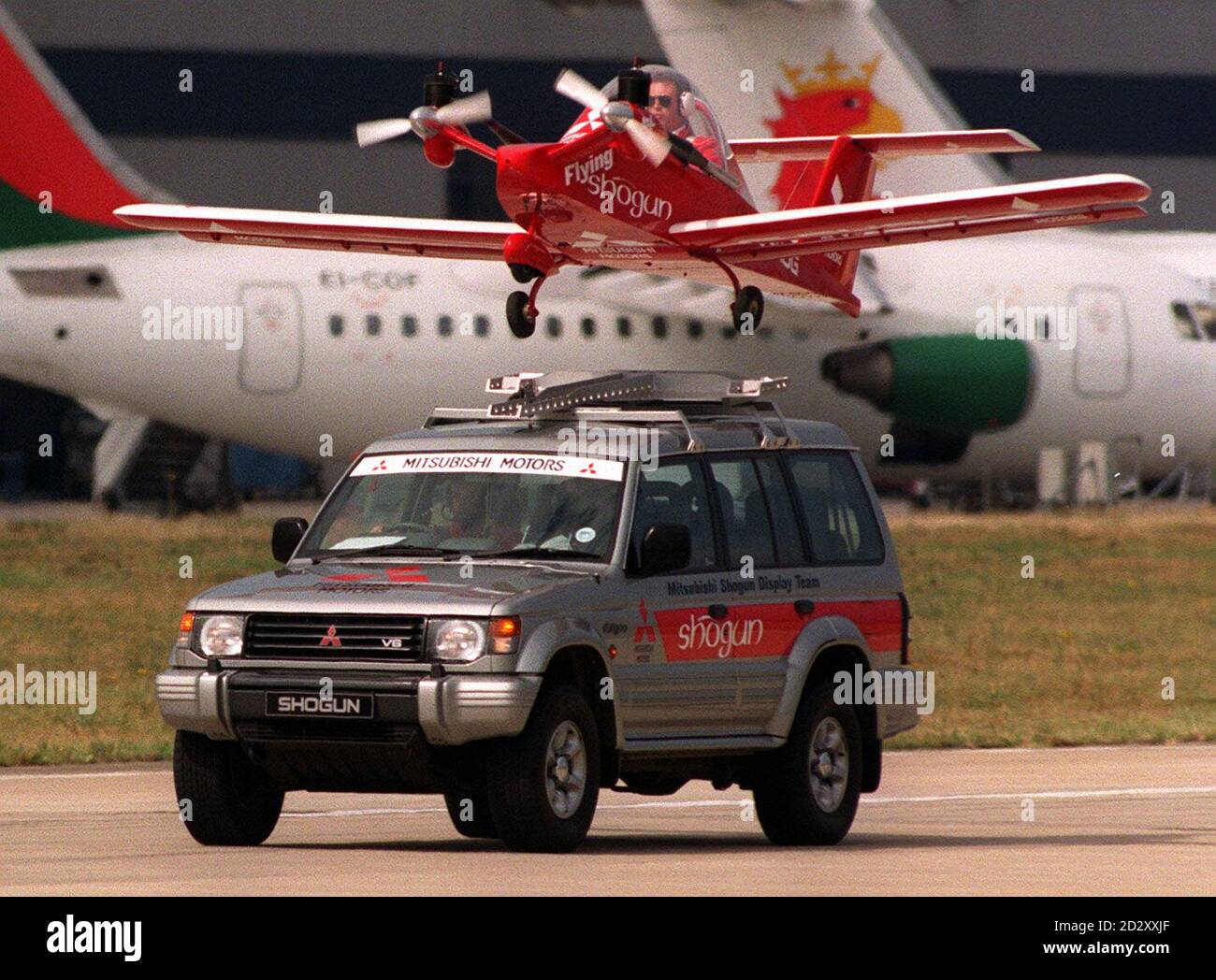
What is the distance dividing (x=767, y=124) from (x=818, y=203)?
1753 cm

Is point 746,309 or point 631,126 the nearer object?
point 631,126

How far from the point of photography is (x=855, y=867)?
1243 cm

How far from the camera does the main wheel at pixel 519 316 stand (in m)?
17.0

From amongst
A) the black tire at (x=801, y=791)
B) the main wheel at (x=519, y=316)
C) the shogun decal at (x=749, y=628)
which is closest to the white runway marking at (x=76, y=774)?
the main wheel at (x=519, y=316)

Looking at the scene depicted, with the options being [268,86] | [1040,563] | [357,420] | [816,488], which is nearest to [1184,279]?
[1040,563]

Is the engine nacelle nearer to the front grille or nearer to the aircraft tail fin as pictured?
the aircraft tail fin

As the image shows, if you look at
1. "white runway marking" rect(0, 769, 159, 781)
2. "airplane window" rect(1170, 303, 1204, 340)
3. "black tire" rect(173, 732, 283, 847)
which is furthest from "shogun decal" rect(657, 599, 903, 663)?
"airplane window" rect(1170, 303, 1204, 340)

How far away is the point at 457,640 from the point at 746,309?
20.8 ft

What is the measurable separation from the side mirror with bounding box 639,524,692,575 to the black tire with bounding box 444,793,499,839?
1470 mm

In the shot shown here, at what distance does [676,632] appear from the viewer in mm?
13172

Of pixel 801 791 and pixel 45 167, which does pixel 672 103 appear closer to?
pixel 801 791

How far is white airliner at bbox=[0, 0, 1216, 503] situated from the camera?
3794 centimetres

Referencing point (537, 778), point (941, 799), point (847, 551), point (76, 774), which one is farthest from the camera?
point (76, 774)

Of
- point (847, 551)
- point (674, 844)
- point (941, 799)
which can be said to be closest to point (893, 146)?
point (941, 799)
